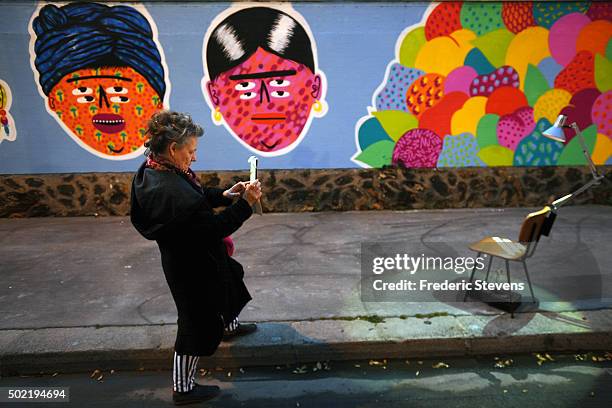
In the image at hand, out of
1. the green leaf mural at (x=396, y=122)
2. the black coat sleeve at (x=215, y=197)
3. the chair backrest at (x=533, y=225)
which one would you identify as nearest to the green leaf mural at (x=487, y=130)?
the green leaf mural at (x=396, y=122)

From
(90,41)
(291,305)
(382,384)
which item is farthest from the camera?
(90,41)

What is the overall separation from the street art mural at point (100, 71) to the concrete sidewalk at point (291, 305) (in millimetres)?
1804

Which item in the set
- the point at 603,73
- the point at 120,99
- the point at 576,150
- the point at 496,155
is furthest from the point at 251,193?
the point at 603,73

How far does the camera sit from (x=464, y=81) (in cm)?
741

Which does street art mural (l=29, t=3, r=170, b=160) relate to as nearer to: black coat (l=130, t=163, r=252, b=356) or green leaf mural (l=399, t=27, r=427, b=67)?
green leaf mural (l=399, t=27, r=427, b=67)

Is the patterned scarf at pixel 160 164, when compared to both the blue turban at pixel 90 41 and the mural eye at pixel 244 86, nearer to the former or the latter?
the mural eye at pixel 244 86

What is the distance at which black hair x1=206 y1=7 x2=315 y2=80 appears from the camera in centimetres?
707

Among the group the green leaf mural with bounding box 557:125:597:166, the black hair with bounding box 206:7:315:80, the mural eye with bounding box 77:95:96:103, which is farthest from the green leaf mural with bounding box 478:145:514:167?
the mural eye with bounding box 77:95:96:103

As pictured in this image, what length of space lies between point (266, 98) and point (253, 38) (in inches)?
37.5

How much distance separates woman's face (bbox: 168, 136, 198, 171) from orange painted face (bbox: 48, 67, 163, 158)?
480 centimetres

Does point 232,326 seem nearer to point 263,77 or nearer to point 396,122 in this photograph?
point 263,77

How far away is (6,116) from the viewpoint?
7.20 m

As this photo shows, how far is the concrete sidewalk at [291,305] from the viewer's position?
355 cm

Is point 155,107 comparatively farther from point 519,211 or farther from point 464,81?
point 519,211
